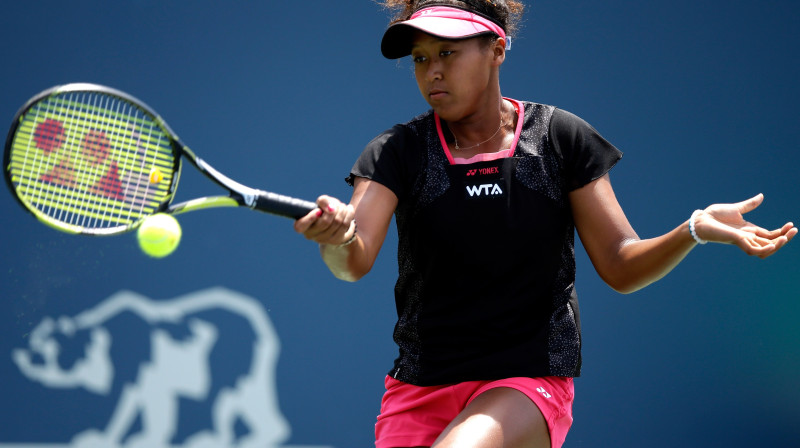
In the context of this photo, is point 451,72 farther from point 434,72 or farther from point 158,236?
point 158,236

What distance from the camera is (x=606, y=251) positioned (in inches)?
93.4

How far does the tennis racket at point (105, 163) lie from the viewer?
2084mm

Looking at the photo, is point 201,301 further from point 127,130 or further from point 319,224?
point 319,224

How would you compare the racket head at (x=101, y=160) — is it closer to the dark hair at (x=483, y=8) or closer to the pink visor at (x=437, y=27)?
the pink visor at (x=437, y=27)

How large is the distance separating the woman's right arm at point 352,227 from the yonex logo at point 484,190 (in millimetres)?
207

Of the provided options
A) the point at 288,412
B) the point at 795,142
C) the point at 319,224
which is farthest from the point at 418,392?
the point at 795,142

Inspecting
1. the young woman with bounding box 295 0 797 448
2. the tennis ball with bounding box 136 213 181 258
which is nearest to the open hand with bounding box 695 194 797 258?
the young woman with bounding box 295 0 797 448

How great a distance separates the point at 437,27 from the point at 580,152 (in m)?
0.52

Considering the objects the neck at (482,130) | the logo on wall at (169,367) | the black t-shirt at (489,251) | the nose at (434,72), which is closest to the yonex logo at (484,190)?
the black t-shirt at (489,251)

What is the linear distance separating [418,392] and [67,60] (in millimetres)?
2809

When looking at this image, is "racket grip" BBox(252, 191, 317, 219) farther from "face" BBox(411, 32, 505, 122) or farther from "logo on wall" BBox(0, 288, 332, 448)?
"logo on wall" BBox(0, 288, 332, 448)

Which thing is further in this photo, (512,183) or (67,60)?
(67,60)

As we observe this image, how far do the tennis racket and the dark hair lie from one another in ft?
2.51

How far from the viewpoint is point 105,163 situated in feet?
7.41
